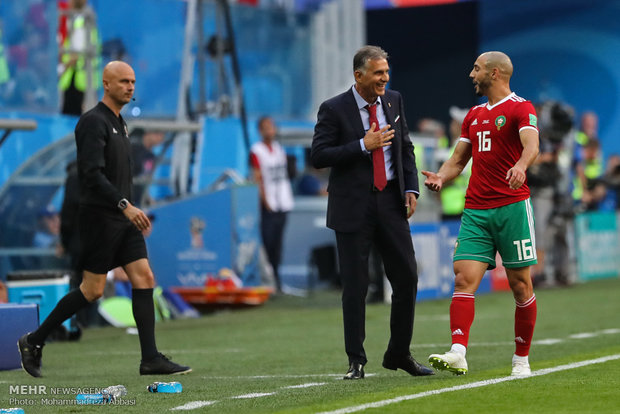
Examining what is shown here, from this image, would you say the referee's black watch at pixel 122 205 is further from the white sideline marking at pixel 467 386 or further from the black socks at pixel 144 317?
the white sideline marking at pixel 467 386

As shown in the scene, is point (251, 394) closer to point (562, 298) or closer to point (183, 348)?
point (183, 348)

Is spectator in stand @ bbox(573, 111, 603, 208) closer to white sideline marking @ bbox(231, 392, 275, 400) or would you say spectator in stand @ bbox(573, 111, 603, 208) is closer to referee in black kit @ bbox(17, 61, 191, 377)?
referee in black kit @ bbox(17, 61, 191, 377)

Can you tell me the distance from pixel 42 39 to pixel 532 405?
14128 mm

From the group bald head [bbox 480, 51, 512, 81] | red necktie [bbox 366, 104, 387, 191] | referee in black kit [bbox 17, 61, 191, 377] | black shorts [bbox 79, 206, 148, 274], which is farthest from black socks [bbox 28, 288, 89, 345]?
bald head [bbox 480, 51, 512, 81]

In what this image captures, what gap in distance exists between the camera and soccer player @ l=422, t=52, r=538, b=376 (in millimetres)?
8484

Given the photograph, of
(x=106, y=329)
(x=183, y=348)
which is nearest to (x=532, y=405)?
(x=183, y=348)

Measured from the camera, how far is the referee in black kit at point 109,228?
9523 mm

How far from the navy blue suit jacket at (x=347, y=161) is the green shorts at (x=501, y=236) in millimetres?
459

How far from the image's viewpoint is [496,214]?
8.53m

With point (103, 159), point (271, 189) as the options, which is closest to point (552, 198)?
point (271, 189)

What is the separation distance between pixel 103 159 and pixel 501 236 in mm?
2897

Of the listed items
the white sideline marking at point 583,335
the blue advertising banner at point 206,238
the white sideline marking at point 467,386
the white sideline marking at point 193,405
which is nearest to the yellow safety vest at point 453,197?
the blue advertising banner at point 206,238

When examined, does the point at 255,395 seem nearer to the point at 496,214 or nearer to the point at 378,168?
the point at 378,168

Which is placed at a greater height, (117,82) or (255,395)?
(117,82)
